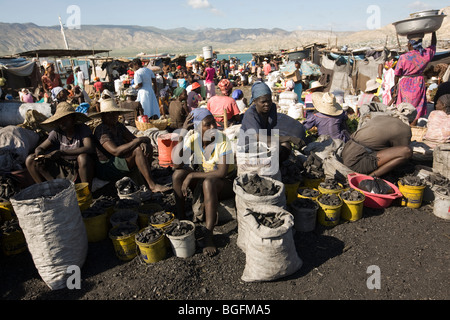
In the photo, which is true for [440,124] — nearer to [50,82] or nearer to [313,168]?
[313,168]

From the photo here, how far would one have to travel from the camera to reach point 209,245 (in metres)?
3.12

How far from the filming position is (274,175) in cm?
336

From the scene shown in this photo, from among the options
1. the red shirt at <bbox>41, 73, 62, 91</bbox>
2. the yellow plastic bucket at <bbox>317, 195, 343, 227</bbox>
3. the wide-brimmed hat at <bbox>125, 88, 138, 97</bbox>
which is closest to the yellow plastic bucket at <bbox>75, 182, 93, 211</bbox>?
the yellow plastic bucket at <bbox>317, 195, 343, 227</bbox>

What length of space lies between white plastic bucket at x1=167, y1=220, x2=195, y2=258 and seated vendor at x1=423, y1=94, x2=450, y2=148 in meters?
4.09

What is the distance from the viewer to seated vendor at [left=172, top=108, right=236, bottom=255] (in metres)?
3.21

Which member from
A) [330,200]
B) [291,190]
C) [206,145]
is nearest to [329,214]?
[330,200]

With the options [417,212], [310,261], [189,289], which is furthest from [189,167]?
[417,212]

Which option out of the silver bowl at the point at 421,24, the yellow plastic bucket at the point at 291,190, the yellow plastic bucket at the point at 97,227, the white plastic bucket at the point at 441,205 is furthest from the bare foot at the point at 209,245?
the silver bowl at the point at 421,24

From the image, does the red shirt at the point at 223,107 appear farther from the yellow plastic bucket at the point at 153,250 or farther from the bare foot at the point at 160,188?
the yellow plastic bucket at the point at 153,250

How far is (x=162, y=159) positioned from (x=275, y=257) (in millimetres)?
3426

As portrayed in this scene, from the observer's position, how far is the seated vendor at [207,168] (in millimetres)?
3211

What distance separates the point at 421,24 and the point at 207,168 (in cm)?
508

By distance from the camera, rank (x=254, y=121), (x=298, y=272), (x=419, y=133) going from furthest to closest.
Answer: (x=419, y=133)
(x=254, y=121)
(x=298, y=272)

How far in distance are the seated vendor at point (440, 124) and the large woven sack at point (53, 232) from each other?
16.9ft
